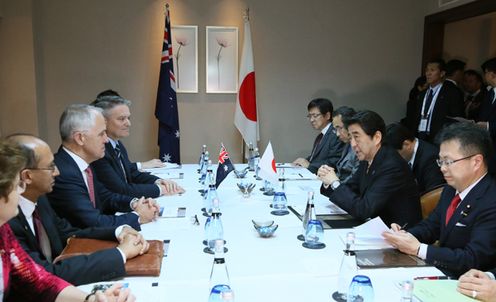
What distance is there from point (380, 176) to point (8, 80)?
4263 millimetres

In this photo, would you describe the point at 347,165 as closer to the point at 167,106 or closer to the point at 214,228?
the point at 214,228

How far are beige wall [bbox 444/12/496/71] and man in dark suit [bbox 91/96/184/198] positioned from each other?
493 centimetres

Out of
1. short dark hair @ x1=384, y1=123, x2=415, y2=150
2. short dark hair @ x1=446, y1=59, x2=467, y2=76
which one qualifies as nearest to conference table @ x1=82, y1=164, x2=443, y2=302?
short dark hair @ x1=384, y1=123, x2=415, y2=150

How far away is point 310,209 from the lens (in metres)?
2.10

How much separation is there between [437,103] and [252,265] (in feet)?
12.6

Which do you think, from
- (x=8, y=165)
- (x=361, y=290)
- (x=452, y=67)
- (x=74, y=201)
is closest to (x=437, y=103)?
(x=452, y=67)

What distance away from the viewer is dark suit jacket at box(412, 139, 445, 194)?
129 inches

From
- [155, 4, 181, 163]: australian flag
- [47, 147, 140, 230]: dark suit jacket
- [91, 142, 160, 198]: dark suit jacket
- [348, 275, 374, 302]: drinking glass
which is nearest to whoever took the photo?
[348, 275, 374, 302]: drinking glass

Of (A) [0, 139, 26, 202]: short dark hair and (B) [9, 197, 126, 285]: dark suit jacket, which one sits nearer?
(A) [0, 139, 26, 202]: short dark hair

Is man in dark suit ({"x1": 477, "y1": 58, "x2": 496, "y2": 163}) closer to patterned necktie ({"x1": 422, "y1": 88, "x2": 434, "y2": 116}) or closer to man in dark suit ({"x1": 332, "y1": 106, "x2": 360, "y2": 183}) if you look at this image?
patterned necktie ({"x1": 422, "y1": 88, "x2": 434, "y2": 116})

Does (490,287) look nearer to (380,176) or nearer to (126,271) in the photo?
(380,176)

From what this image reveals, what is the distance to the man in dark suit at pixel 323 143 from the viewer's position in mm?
4008

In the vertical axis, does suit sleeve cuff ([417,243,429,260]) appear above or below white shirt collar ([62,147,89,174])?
below

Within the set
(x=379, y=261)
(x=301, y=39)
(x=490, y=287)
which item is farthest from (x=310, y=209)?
(x=301, y=39)
